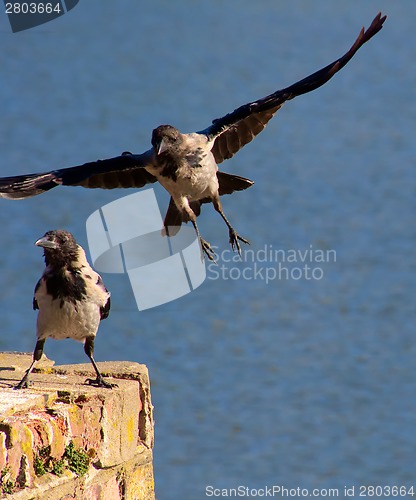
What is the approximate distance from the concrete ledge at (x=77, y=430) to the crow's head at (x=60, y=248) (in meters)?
0.57

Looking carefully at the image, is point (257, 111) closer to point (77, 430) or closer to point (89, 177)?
point (89, 177)

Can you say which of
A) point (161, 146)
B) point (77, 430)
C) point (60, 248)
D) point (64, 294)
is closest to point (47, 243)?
point (60, 248)

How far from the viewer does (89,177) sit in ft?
24.6

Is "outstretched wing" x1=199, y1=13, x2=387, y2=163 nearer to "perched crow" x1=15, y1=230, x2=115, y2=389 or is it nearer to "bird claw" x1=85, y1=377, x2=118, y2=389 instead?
"perched crow" x1=15, y1=230, x2=115, y2=389

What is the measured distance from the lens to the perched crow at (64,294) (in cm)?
A: 632

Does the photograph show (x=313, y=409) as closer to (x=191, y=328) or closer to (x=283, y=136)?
(x=191, y=328)

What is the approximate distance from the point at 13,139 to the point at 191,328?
27.9 feet

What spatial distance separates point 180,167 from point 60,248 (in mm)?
1404

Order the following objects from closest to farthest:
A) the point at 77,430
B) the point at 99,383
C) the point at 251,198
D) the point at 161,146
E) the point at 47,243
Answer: the point at 77,430, the point at 99,383, the point at 47,243, the point at 161,146, the point at 251,198

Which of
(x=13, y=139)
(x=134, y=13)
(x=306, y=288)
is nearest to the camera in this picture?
(x=306, y=288)

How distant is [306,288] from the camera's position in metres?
16.0

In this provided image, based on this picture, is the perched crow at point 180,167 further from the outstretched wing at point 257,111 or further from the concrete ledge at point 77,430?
the concrete ledge at point 77,430

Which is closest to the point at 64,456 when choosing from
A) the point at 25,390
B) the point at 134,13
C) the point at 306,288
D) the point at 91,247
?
the point at 25,390

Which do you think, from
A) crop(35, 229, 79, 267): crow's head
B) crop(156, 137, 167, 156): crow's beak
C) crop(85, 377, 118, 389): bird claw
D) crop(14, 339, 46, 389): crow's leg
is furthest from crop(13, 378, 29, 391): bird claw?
crop(156, 137, 167, 156): crow's beak
